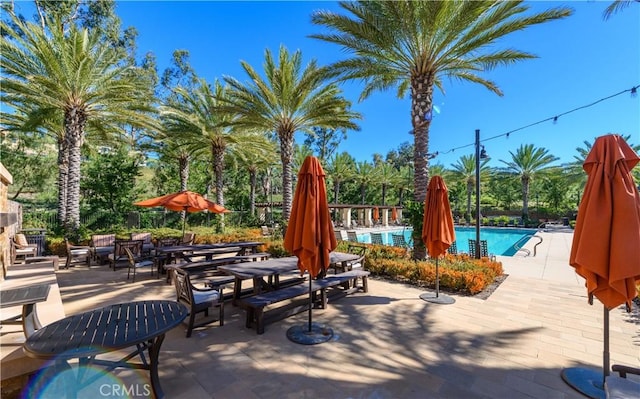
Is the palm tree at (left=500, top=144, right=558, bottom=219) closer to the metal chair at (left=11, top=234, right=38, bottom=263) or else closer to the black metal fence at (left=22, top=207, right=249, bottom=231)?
the black metal fence at (left=22, top=207, right=249, bottom=231)

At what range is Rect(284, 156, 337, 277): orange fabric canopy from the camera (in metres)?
4.03

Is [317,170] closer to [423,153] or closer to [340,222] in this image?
[423,153]

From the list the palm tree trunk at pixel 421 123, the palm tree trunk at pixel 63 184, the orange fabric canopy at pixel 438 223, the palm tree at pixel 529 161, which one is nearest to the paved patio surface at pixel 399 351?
the orange fabric canopy at pixel 438 223

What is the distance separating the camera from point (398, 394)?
9.61 feet

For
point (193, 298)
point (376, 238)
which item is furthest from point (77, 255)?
point (376, 238)

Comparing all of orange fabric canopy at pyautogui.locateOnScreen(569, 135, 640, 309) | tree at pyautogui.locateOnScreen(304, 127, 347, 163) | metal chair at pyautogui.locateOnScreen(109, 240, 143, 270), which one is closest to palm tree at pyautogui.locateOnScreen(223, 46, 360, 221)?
metal chair at pyautogui.locateOnScreen(109, 240, 143, 270)

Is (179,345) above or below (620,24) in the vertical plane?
below

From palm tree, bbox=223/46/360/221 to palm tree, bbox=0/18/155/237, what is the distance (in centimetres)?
431

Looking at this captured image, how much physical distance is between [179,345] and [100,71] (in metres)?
12.8

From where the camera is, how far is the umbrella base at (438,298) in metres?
5.84

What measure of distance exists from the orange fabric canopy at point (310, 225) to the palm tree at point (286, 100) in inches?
340

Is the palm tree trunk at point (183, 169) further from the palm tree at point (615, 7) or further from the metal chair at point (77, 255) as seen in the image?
the palm tree at point (615, 7)

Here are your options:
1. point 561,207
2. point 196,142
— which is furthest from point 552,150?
point 196,142

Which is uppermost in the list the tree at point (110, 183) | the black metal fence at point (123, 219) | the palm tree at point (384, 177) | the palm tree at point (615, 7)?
the palm tree at point (615, 7)
